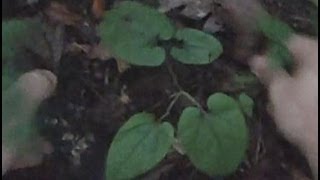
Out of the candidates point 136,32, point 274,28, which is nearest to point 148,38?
point 136,32

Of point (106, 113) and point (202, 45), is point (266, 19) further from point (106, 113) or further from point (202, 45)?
point (106, 113)

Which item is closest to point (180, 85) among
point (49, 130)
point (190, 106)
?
point (190, 106)

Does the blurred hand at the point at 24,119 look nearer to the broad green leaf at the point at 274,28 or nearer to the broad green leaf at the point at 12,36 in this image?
the broad green leaf at the point at 12,36

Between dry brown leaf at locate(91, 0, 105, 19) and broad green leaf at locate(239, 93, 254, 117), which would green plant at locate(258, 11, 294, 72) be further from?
dry brown leaf at locate(91, 0, 105, 19)

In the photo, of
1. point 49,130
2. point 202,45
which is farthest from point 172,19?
point 49,130

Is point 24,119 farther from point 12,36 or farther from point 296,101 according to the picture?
point 296,101
